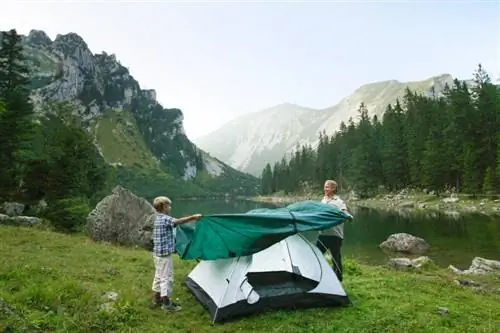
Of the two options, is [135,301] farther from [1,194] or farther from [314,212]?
[1,194]

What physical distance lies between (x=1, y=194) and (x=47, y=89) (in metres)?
173

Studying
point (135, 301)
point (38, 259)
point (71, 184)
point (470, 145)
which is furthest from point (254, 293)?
point (470, 145)

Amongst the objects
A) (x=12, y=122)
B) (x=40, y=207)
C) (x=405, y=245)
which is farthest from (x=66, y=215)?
(x=405, y=245)

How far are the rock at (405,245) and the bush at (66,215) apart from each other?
2146 cm

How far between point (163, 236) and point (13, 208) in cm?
2176

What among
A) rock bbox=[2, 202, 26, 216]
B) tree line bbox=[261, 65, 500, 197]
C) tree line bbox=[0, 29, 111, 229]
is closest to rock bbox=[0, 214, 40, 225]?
tree line bbox=[0, 29, 111, 229]

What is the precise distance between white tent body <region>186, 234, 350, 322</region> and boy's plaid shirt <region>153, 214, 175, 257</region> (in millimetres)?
1539

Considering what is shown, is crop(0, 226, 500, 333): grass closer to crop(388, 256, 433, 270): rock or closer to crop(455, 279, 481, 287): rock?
crop(455, 279, 481, 287): rock

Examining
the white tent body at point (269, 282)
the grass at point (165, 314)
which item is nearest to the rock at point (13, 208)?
the grass at point (165, 314)

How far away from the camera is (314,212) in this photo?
33.1 ft

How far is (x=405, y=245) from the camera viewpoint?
2722 centimetres

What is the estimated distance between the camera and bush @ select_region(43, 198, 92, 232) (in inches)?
966

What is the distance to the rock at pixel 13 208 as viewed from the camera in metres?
25.7

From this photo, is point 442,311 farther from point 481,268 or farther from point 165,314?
point 481,268
